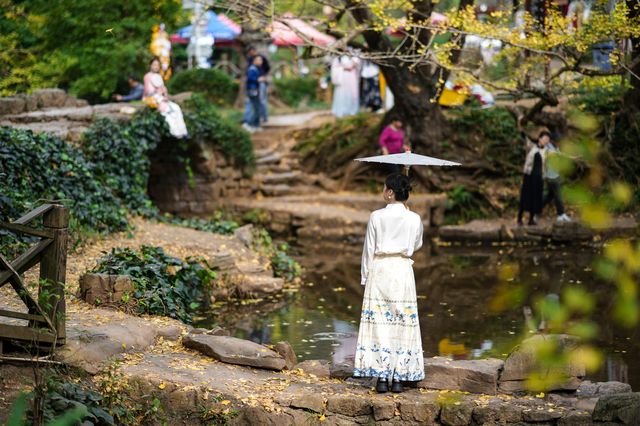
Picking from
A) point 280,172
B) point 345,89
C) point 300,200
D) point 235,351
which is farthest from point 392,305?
point 345,89

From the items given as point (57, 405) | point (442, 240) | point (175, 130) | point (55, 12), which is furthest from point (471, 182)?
point (57, 405)

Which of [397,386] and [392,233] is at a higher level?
[392,233]

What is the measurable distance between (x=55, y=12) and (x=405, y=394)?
49.1 ft

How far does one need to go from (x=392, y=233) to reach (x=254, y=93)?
1520 cm

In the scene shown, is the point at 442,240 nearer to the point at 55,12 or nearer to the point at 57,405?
the point at 55,12

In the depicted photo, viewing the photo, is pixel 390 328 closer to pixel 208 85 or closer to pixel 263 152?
pixel 263 152

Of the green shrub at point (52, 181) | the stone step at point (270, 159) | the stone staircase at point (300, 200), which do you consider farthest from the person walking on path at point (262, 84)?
the green shrub at point (52, 181)

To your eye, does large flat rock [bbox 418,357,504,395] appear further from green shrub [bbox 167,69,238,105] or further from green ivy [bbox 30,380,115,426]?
green shrub [bbox 167,69,238,105]

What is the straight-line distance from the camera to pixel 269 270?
46.8ft

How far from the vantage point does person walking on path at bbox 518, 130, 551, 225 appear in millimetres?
18219

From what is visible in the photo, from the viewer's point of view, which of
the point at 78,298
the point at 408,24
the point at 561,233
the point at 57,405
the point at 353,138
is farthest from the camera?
the point at 353,138

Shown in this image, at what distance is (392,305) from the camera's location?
7.63 m

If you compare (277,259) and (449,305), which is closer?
(449,305)

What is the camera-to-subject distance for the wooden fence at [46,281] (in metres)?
7.25
